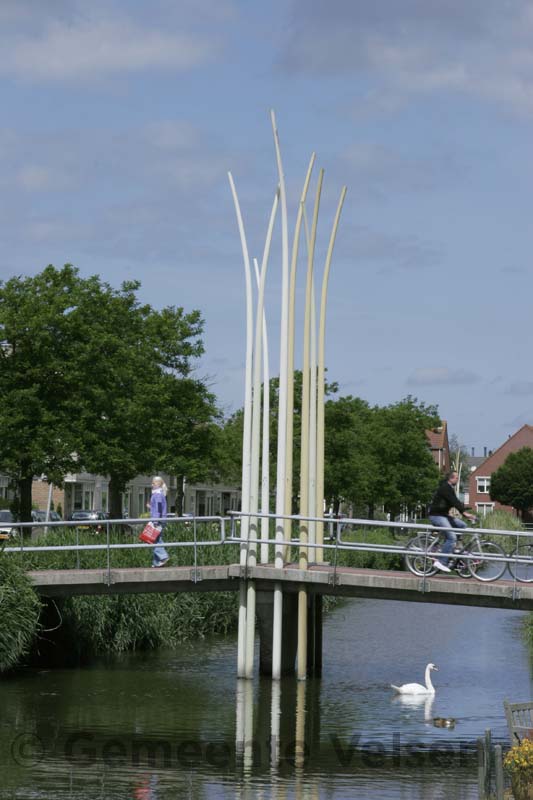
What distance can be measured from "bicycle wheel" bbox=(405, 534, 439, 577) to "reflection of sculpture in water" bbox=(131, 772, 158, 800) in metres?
7.20

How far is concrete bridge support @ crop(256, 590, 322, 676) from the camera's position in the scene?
74.5 ft

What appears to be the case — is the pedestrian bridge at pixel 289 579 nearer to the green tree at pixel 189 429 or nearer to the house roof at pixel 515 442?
the green tree at pixel 189 429

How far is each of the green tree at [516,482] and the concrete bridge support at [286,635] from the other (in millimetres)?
95923

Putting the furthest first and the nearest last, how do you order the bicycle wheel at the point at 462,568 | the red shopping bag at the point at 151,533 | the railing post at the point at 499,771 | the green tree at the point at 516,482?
the green tree at the point at 516,482, the red shopping bag at the point at 151,533, the bicycle wheel at the point at 462,568, the railing post at the point at 499,771

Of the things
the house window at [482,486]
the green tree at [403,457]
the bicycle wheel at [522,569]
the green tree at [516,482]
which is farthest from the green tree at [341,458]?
the house window at [482,486]

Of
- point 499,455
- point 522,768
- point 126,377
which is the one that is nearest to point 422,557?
point 522,768

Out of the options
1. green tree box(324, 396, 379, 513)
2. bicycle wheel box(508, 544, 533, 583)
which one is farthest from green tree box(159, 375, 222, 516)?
bicycle wheel box(508, 544, 533, 583)

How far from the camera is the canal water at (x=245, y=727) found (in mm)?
14922

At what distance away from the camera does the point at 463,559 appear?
71.3 feet

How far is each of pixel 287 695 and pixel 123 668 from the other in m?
3.73

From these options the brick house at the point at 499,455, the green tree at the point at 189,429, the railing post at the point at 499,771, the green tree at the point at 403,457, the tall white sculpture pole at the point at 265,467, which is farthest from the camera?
the brick house at the point at 499,455

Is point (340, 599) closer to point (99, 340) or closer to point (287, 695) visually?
point (99, 340)

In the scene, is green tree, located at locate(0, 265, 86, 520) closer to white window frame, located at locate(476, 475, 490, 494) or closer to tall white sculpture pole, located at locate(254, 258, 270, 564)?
tall white sculpture pole, located at locate(254, 258, 270, 564)

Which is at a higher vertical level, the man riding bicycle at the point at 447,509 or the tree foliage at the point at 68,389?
the tree foliage at the point at 68,389
